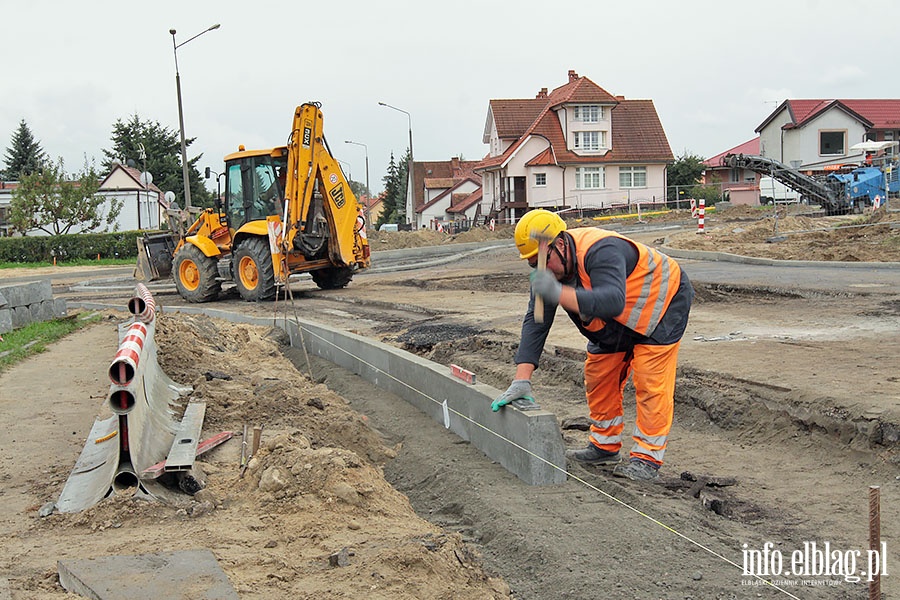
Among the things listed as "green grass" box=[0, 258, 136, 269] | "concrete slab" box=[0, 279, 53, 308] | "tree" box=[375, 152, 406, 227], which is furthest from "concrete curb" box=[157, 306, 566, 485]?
"tree" box=[375, 152, 406, 227]

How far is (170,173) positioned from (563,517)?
63.1m

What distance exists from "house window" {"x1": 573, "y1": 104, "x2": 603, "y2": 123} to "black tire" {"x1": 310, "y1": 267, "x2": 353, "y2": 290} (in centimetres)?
3567

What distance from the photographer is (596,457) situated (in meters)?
6.11

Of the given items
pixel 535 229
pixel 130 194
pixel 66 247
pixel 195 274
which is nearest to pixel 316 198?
pixel 195 274

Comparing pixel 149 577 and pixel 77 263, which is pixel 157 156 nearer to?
pixel 77 263

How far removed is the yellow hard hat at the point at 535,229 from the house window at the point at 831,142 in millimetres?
56581

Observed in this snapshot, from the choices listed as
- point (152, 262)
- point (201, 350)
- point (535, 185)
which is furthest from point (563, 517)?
point (535, 185)

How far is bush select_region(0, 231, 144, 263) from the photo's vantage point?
39.6 metres

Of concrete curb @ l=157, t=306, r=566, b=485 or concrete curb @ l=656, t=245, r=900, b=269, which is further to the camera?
concrete curb @ l=656, t=245, r=900, b=269

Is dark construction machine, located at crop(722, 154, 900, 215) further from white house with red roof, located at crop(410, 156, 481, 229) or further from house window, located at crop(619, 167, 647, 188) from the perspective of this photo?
white house with red roof, located at crop(410, 156, 481, 229)

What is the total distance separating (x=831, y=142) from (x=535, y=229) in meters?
57.4

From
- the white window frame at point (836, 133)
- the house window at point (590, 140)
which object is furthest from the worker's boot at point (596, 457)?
the white window frame at point (836, 133)

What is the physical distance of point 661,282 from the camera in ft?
18.2

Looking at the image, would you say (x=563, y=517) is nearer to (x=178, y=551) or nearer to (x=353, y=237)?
(x=178, y=551)
